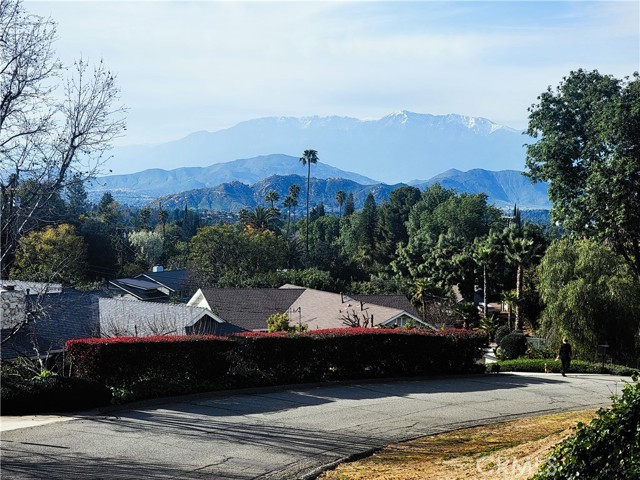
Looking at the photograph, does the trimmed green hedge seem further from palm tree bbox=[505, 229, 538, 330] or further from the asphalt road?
palm tree bbox=[505, 229, 538, 330]

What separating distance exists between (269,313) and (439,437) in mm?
32185

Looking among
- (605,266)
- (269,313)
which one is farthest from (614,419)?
(269,313)

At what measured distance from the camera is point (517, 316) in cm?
5259

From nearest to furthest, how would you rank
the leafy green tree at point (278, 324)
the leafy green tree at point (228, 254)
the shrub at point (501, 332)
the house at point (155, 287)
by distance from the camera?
1. the leafy green tree at point (278, 324)
2. the shrub at point (501, 332)
3. the house at point (155, 287)
4. the leafy green tree at point (228, 254)

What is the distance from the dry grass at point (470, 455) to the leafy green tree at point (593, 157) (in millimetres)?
22811

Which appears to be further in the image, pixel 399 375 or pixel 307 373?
pixel 399 375

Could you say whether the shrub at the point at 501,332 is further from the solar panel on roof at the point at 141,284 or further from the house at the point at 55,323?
the solar panel on roof at the point at 141,284

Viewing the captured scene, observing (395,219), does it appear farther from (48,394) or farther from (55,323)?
(48,394)

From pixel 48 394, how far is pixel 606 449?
12.4 meters

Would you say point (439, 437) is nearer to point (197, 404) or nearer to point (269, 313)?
point (197, 404)

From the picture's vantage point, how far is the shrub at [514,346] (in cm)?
4131

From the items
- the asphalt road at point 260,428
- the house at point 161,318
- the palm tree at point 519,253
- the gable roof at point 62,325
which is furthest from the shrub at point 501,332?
the gable roof at point 62,325

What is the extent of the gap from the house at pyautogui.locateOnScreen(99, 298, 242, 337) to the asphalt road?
1491cm

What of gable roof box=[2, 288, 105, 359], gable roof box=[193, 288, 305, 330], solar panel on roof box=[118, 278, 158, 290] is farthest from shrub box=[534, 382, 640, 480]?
solar panel on roof box=[118, 278, 158, 290]
